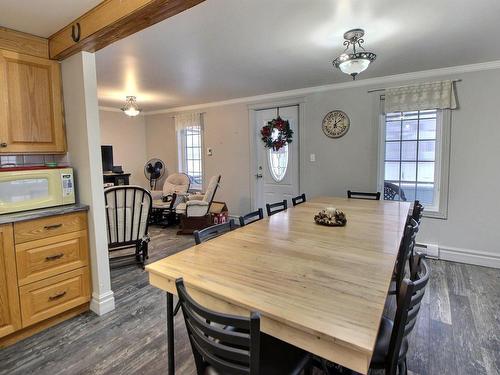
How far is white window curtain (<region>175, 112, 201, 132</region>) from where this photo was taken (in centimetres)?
579

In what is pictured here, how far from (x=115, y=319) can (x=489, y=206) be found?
410 centimetres

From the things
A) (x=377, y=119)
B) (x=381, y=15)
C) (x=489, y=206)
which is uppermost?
(x=381, y=15)

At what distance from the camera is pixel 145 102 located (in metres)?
5.41

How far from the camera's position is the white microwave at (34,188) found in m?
2.06

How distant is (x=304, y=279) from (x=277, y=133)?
3839 millimetres

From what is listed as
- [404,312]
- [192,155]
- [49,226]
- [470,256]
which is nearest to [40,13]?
[49,226]

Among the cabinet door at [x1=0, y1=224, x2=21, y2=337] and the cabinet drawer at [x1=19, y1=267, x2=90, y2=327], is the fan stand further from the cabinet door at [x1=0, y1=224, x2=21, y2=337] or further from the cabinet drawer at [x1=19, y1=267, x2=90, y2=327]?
the cabinet door at [x1=0, y1=224, x2=21, y2=337]

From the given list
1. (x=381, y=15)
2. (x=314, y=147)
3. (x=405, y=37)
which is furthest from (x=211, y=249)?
(x=314, y=147)

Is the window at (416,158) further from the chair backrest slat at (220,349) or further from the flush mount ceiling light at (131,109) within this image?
the flush mount ceiling light at (131,109)

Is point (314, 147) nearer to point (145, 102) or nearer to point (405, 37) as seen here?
point (405, 37)

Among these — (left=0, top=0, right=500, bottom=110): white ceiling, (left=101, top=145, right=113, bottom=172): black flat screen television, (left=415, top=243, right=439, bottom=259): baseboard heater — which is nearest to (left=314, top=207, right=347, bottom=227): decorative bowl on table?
(left=0, top=0, right=500, bottom=110): white ceiling

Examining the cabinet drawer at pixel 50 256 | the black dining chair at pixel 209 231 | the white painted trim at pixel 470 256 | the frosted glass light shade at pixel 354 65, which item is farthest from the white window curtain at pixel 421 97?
the cabinet drawer at pixel 50 256

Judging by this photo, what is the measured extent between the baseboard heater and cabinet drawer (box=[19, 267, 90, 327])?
12.2ft

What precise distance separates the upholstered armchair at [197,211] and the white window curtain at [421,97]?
2.72m
